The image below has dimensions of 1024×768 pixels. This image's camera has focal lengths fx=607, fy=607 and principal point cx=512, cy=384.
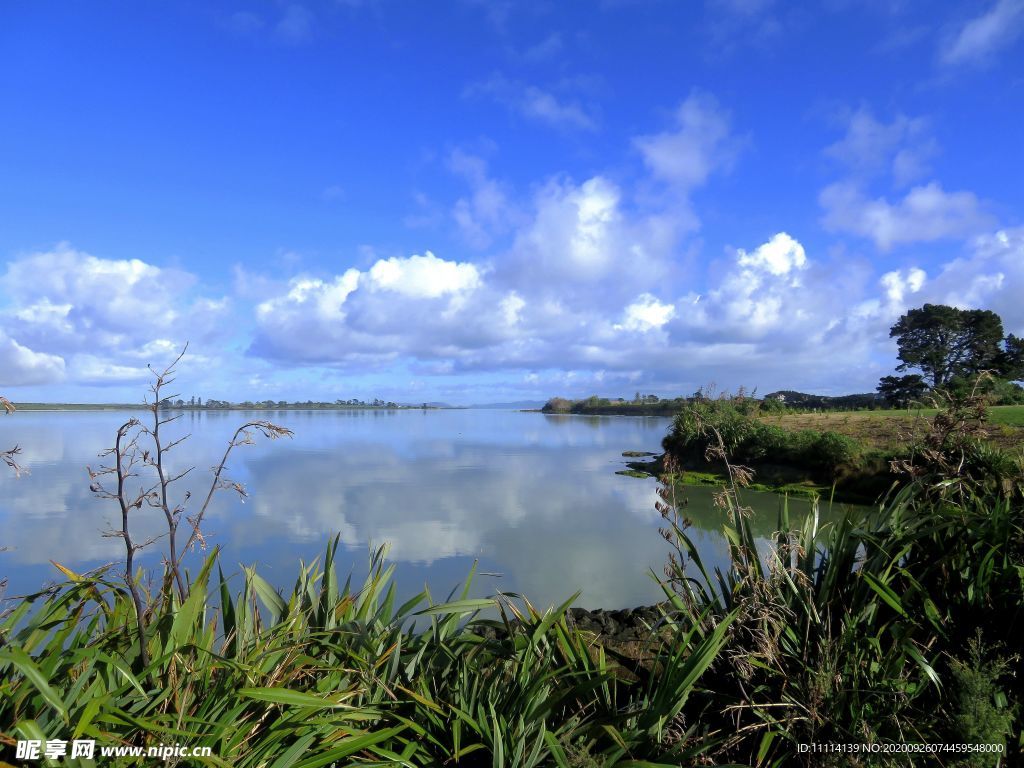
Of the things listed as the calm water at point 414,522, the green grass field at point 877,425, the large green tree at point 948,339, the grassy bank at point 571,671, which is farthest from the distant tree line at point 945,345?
the grassy bank at point 571,671

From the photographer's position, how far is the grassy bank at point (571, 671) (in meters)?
1.90

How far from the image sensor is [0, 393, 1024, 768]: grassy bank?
75.0 inches

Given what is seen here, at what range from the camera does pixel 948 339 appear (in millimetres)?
33750

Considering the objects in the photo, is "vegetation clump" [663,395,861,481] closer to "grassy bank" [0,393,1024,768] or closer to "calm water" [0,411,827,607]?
"calm water" [0,411,827,607]

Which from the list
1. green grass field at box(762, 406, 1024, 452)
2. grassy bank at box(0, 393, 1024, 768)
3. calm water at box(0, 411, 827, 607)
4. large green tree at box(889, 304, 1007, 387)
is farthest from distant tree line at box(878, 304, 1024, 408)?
grassy bank at box(0, 393, 1024, 768)

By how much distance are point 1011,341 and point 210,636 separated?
39.3 meters

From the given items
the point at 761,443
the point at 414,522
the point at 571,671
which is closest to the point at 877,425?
the point at 761,443

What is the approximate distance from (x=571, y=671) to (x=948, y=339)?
130 ft

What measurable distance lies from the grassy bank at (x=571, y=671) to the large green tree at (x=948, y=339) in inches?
1301

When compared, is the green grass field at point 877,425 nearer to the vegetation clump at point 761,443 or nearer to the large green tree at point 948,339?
the vegetation clump at point 761,443

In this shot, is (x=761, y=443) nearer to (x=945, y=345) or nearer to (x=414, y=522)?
(x=414, y=522)

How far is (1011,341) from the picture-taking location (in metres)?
31.0

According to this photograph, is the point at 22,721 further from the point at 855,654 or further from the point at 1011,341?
the point at 1011,341

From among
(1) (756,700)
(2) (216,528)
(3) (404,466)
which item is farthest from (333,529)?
(3) (404,466)
